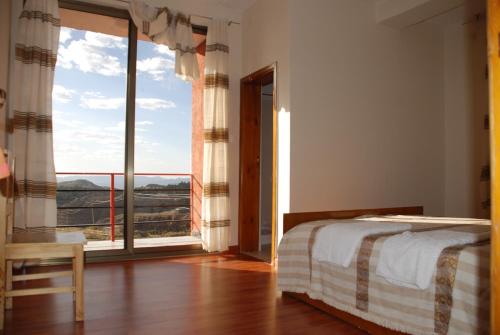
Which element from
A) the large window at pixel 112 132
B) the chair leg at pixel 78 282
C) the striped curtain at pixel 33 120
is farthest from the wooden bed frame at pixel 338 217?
the striped curtain at pixel 33 120

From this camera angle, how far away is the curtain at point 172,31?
370cm

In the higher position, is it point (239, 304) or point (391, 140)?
point (391, 140)

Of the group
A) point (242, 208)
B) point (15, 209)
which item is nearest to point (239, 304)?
point (242, 208)

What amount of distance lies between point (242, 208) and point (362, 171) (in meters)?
1.30

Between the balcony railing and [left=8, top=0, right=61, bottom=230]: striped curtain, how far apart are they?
126 cm

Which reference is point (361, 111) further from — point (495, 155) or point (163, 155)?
point (495, 155)

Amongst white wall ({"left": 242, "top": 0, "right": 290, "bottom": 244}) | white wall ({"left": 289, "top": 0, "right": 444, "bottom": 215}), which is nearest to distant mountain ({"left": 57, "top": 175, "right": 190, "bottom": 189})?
white wall ({"left": 242, "top": 0, "right": 290, "bottom": 244})

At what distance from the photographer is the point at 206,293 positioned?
266cm

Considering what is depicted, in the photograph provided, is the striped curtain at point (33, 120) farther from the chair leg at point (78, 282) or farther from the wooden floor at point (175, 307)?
the chair leg at point (78, 282)

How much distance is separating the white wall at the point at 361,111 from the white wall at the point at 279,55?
0.06 meters

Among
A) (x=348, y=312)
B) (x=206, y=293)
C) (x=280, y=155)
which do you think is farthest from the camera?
(x=280, y=155)

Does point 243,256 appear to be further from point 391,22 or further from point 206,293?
point 391,22

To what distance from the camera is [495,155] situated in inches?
31.9

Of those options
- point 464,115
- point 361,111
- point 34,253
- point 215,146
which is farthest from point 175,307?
point 464,115
